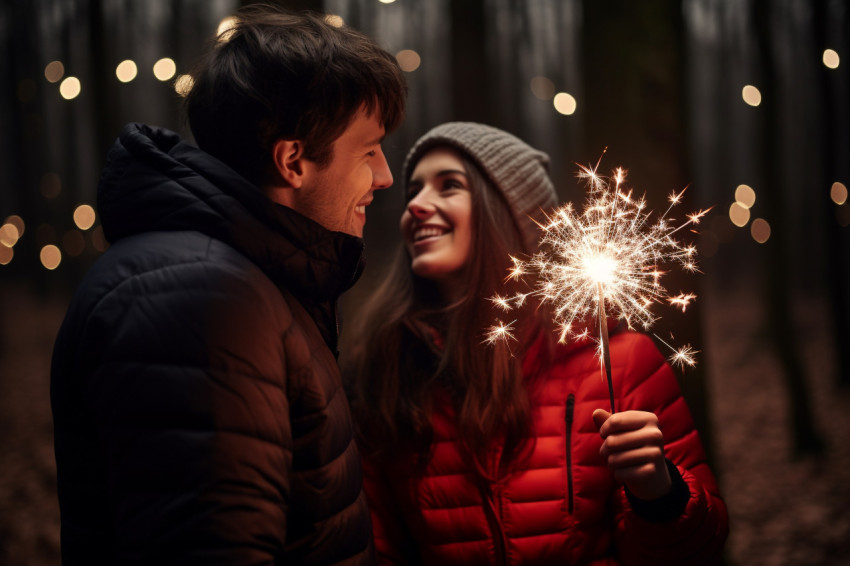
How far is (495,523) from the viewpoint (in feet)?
6.31

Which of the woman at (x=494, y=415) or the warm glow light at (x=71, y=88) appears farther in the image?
the warm glow light at (x=71, y=88)

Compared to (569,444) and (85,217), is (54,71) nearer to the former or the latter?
(85,217)

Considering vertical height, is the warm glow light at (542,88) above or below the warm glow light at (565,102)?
above

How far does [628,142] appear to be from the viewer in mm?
2926

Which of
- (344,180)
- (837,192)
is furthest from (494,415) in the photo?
(837,192)

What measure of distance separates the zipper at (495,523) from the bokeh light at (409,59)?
4.13m

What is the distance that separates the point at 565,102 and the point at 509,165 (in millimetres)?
3689

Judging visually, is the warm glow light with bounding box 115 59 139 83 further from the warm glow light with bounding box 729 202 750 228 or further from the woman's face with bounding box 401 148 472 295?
the warm glow light with bounding box 729 202 750 228

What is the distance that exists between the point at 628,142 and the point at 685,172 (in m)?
0.36

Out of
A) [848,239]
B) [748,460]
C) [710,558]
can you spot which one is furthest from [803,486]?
[710,558]

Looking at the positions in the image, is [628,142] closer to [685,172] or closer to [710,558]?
[685,172]

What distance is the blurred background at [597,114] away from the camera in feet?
9.77

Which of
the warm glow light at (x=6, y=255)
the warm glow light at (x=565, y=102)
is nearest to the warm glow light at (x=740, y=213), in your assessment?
the warm glow light at (x=565, y=102)

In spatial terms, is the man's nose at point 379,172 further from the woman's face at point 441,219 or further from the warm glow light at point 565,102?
the warm glow light at point 565,102
